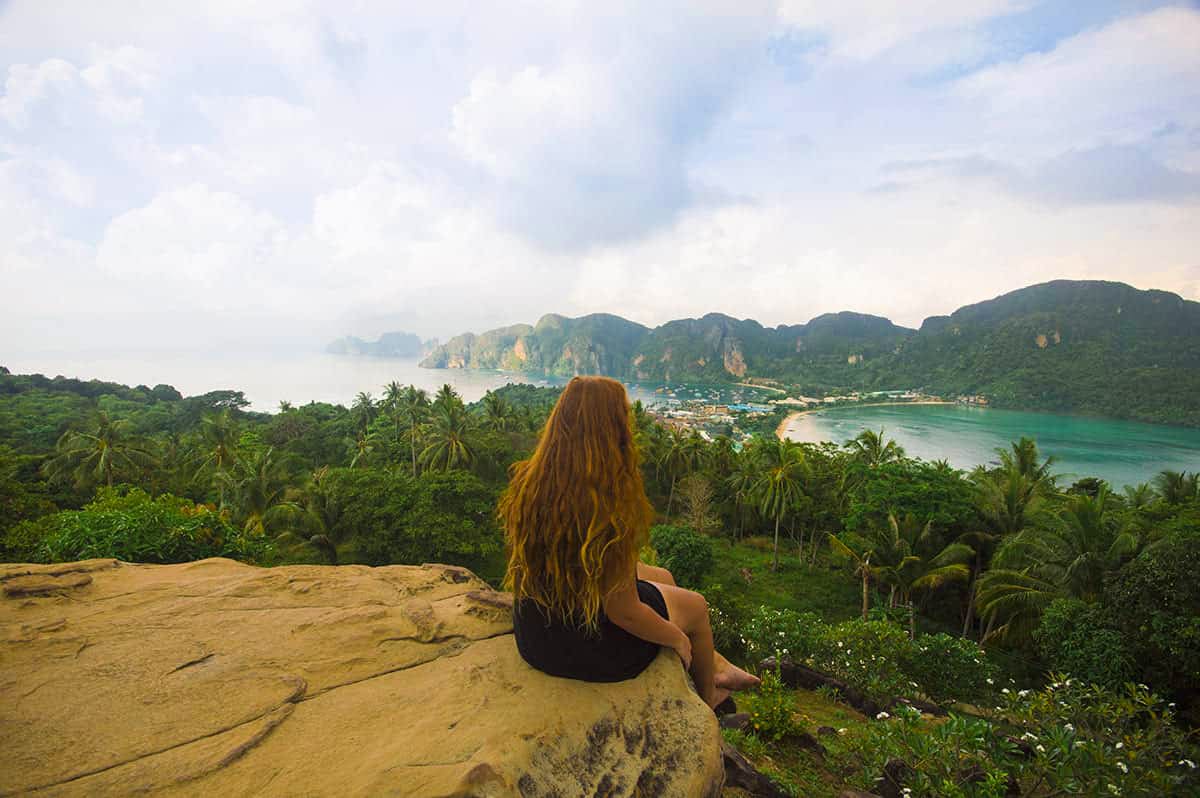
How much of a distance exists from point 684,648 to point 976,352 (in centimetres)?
14279

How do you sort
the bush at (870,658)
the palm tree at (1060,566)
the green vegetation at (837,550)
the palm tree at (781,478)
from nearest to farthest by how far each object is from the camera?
the green vegetation at (837,550), the bush at (870,658), the palm tree at (1060,566), the palm tree at (781,478)

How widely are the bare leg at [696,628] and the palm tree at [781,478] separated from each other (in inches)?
735

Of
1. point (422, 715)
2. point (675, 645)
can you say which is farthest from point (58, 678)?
point (675, 645)

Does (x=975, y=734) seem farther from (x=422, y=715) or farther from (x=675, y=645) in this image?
(x=422, y=715)

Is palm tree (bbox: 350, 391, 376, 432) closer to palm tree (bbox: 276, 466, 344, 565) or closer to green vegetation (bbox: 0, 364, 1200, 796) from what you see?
green vegetation (bbox: 0, 364, 1200, 796)

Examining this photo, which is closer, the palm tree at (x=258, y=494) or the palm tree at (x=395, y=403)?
the palm tree at (x=258, y=494)

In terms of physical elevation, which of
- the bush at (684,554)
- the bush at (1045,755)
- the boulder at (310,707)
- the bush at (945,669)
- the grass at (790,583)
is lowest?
the grass at (790,583)

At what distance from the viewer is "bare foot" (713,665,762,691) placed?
3.18 m

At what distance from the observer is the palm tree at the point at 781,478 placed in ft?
66.9

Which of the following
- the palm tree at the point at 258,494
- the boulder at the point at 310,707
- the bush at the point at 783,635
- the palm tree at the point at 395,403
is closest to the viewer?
the boulder at the point at 310,707

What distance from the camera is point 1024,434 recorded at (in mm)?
64938

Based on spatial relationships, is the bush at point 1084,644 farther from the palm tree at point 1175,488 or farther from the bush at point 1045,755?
the palm tree at point 1175,488

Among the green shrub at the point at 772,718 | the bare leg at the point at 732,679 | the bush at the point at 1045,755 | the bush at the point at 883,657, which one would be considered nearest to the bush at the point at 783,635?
the bush at the point at 883,657

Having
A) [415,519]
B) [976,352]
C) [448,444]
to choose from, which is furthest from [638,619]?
[976,352]
